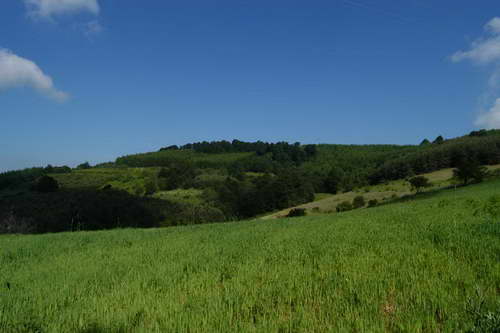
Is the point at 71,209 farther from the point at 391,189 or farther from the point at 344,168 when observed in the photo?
the point at 344,168

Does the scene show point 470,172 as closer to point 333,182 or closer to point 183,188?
point 333,182

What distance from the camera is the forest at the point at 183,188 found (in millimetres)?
63500

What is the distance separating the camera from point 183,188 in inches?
4781

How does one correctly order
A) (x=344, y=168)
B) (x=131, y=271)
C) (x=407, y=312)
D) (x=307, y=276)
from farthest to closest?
→ (x=344, y=168), (x=131, y=271), (x=307, y=276), (x=407, y=312)

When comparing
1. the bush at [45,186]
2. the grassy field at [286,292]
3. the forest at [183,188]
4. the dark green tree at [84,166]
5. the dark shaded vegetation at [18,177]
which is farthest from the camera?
the dark green tree at [84,166]

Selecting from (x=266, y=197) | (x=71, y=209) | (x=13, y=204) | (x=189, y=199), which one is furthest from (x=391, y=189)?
(x=13, y=204)

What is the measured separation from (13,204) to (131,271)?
73686mm

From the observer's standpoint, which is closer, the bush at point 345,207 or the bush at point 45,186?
the bush at point 345,207

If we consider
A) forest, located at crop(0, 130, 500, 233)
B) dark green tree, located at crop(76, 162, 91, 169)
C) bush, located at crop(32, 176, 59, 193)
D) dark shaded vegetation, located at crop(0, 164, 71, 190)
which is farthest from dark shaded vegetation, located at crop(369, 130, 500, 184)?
dark green tree, located at crop(76, 162, 91, 169)

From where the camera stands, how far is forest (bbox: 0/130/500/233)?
6350 centimetres

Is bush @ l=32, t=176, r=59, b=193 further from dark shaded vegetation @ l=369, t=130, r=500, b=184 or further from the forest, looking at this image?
dark shaded vegetation @ l=369, t=130, r=500, b=184

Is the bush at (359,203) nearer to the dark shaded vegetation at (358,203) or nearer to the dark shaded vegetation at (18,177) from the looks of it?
the dark shaded vegetation at (358,203)

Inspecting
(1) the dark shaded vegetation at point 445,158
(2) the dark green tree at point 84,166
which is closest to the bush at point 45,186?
(2) the dark green tree at point 84,166

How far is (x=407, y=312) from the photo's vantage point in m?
2.82
